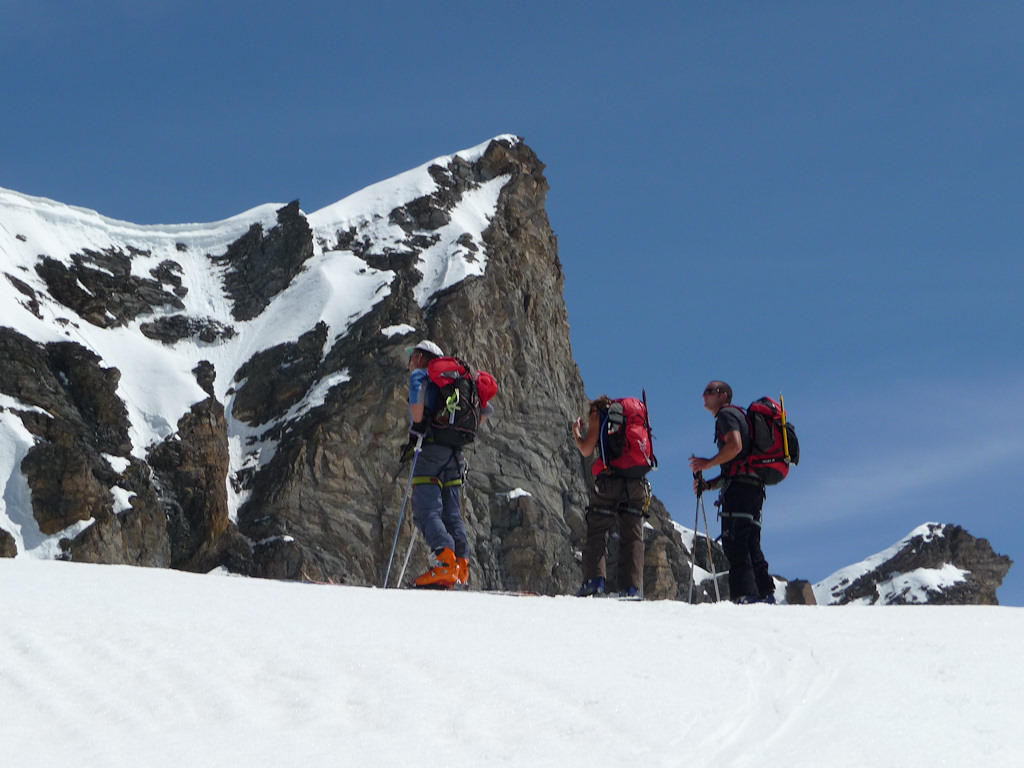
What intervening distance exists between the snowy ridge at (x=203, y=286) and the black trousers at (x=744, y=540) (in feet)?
127

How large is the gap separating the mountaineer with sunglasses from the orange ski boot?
2.30 m

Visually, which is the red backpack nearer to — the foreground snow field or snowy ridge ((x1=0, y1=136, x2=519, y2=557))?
the foreground snow field

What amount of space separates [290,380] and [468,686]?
5370 centimetres

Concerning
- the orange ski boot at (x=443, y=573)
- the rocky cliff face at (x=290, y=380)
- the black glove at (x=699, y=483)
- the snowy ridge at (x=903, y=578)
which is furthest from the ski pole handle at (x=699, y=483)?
the snowy ridge at (x=903, y=578)

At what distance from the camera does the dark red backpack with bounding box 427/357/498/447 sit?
8930 mm

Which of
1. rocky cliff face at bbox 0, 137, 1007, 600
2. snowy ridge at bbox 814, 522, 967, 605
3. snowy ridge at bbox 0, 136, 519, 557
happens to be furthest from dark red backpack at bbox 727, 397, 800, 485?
snowy ridge at bbox 814, 522, 967, 605

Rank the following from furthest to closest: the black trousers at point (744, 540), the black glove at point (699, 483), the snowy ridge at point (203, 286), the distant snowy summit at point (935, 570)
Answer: the distant snowy summit at point (935, 570) < the snowy ridge at point (203, 286) < the black glove at point (699, 483) < the black trousers at point (744, 540)

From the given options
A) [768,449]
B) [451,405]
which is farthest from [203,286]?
[768,449]

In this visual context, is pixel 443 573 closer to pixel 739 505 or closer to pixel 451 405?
pixel 451 405

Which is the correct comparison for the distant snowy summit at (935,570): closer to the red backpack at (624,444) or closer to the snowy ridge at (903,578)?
the snowy ridge at (903,578)

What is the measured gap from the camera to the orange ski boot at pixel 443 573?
8.59 m

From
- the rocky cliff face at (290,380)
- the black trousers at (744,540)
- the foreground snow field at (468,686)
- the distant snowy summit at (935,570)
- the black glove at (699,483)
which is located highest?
the distant snowy summit at (935,570)

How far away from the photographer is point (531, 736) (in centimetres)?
407

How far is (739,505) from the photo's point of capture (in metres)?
9.02
